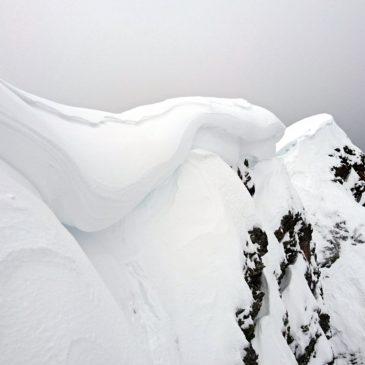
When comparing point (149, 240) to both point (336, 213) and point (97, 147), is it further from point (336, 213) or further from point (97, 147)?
point (336, 213)

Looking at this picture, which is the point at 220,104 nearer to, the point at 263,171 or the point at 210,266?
the point at 263,171

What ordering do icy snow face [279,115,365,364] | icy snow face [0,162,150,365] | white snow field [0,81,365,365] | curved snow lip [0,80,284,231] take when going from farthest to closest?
1. icy snow face [279,115,365,364]
2. curved snow lip [0,80,284,231]
3. white snow field [0,81,365,365]
4. icy snow face [0,162,150,365]

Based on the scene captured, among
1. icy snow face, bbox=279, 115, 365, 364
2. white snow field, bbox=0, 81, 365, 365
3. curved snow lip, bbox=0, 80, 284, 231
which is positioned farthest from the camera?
icy snow face, bbox=279, 115, 365, 364

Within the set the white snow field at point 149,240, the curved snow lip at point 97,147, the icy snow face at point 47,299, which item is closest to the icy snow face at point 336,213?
the white snow field at point 149,240

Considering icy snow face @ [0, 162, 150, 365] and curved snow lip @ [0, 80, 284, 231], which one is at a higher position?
curved snow lip @ [0, 80, 284, 231]

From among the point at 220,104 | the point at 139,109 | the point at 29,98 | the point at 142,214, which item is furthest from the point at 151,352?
the point at 220,104

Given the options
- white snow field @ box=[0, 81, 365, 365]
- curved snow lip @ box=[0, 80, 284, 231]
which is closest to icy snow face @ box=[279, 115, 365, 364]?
white snow field @ box=[0, 81, 365, 365]

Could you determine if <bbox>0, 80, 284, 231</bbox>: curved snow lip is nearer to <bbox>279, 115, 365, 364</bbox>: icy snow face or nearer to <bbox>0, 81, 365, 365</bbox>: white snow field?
<bbox>0, 81, 365, 365</bbox>: white snow field

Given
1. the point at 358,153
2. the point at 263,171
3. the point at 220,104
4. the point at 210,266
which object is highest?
the point at 358,153

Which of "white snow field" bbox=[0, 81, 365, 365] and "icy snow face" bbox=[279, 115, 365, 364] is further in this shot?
"icy snow face" bbox=[279, 115, 365, 364]
